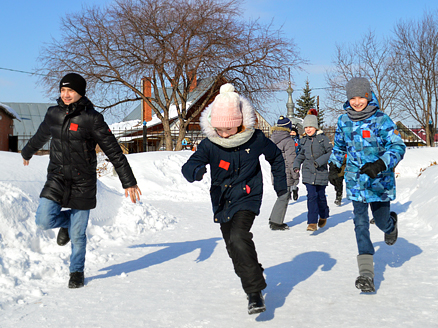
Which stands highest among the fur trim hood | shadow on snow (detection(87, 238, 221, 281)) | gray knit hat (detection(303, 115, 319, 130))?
gray knit hat (detection(303, 115, 319, 130))

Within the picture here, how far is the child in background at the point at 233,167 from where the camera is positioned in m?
3.56

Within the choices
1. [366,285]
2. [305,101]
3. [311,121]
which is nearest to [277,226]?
→ [311,121]

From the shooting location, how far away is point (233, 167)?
3670 millimetres

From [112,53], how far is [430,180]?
15.8m

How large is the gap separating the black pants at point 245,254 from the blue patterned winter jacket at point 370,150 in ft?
3.79

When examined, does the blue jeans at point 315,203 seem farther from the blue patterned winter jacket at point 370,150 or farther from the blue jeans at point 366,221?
the blue patterned winter jacket at point 370,150

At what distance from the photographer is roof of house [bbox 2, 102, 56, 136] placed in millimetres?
39781

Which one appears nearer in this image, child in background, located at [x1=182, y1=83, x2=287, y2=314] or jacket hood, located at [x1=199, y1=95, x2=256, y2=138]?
child in background, located at [x1=182, y1=83, x2=287, y2=314]

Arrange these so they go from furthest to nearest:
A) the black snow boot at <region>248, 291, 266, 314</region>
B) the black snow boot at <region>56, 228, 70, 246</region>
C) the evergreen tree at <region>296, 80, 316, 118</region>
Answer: the evergreen tree at <region>296, 80, 316, 118</region>, the black snow boot at <region>56, 228, 70, 246</region>, the black snow boot at <region>248, 291, 266, 314</region>

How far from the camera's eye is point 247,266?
3.46 meters

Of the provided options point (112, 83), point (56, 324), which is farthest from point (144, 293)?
point (112, 83)

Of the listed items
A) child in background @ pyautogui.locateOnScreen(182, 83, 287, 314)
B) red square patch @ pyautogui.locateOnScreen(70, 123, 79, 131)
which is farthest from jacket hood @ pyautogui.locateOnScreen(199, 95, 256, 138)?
red square patch @ pyautogui.locateOnScreen(70, 123, 79, 131)

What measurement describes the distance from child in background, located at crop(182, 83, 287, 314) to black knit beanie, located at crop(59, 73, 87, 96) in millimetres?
1328

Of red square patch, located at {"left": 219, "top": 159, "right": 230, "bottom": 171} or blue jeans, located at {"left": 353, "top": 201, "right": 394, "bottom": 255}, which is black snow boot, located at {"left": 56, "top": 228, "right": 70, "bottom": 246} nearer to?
red square patch, located at {"left": 219, "top": 159, "right": 230, "bottom": 171}
